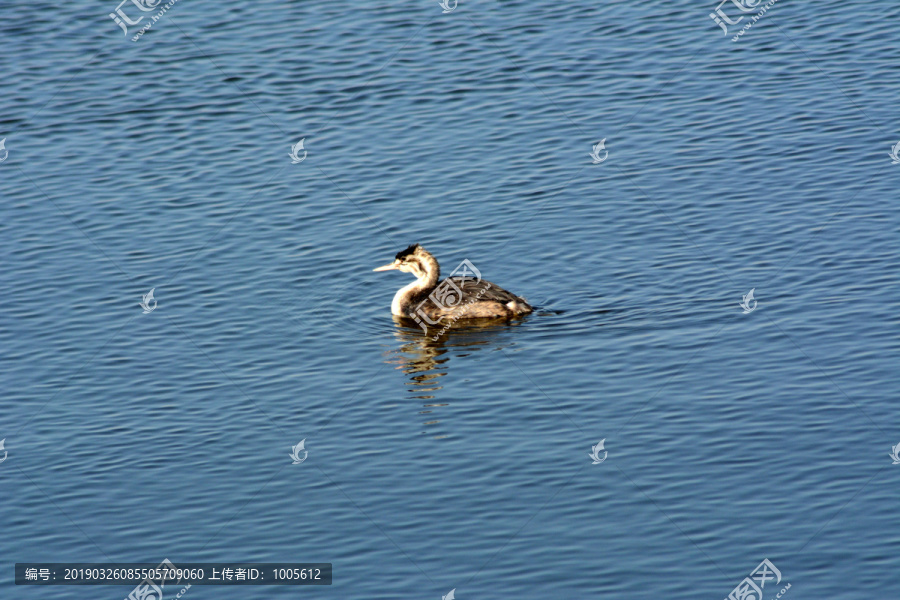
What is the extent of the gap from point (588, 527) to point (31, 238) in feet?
40.6

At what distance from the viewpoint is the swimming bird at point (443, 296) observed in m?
17.3

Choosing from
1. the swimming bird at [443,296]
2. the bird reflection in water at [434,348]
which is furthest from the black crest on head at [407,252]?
the bird reflection in water at [434,348]

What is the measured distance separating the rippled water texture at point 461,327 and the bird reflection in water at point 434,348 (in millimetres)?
64

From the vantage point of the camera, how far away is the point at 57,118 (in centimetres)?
2645

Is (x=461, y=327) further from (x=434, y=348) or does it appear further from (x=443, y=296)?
(x=434, y=348)

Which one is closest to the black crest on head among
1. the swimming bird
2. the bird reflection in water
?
the swimming bird

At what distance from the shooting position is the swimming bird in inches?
683

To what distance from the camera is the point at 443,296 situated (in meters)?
17.8

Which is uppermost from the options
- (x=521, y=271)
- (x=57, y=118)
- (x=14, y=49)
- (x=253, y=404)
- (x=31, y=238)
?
(x=14, y=49)

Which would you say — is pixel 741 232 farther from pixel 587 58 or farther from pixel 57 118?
pixel 57 118

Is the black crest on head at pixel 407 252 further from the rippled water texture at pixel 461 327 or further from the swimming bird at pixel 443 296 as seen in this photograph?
the rippled water texture at pixel 461 327

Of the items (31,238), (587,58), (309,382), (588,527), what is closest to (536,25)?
(587,58)

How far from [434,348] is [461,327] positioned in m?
0.72

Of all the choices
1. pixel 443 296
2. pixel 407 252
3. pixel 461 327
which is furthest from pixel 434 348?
pixel 407 252
